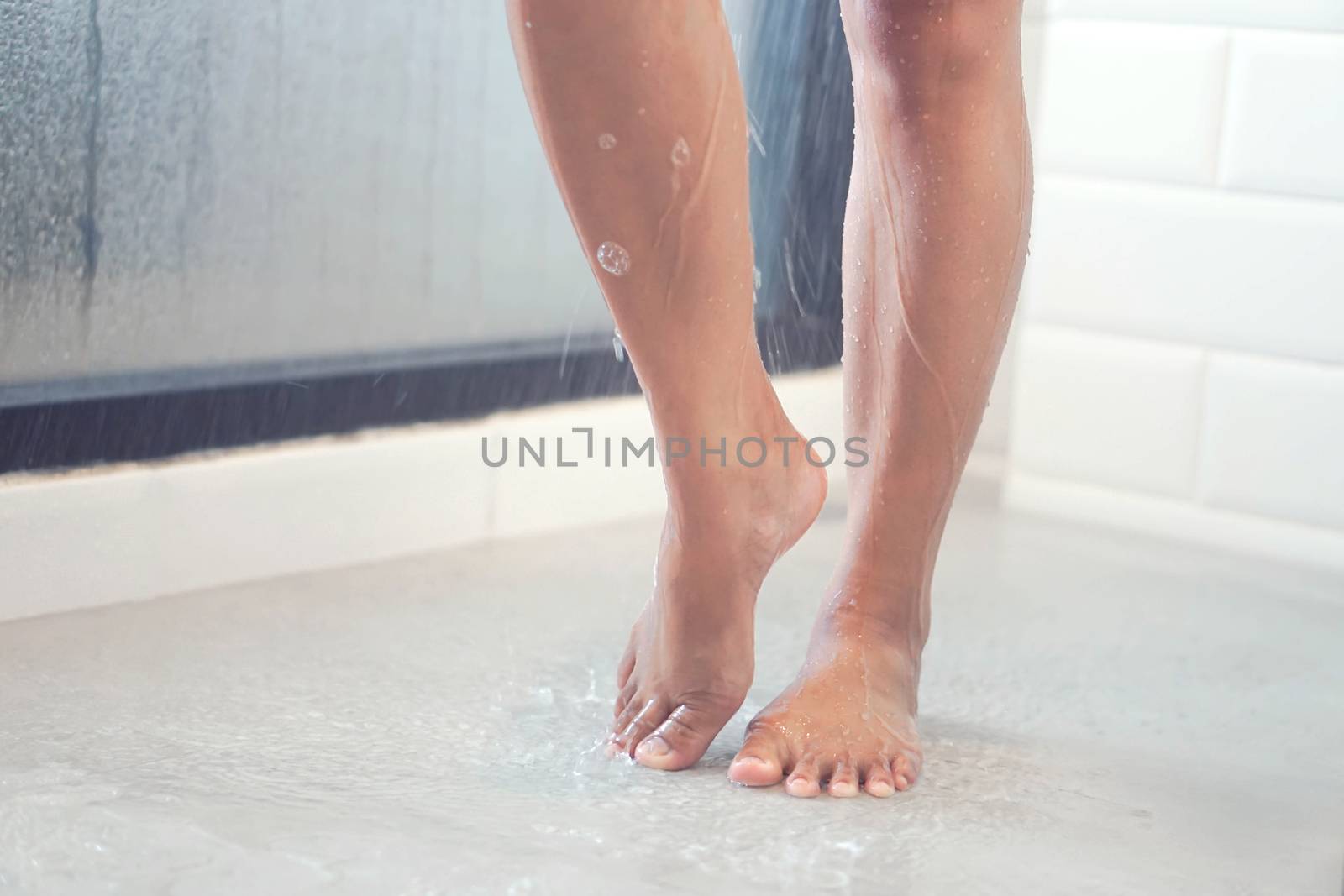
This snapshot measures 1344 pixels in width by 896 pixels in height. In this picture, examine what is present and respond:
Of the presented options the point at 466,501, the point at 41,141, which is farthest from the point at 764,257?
the point at 41,141

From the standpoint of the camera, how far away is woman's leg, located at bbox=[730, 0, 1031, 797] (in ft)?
3.04

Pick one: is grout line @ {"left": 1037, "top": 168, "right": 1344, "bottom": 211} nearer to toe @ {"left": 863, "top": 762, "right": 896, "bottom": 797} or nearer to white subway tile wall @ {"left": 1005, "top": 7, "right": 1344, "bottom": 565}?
white subway tile wall @ {"left": 1005, "top": 7, "right": 1344, "bottom": 565}

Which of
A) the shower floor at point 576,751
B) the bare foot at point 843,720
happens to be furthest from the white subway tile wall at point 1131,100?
the bare foot at point 843,720

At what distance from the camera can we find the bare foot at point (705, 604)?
0.92 meters

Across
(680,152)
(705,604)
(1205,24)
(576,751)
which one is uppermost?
(1205,24)

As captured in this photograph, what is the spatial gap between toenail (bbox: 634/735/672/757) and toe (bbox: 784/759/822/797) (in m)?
0.07

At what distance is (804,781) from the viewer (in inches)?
35.5

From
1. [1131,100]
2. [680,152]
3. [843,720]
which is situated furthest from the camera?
[1131,100]

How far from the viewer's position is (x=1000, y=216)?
0.96 metres

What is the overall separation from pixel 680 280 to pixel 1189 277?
104 centimetres

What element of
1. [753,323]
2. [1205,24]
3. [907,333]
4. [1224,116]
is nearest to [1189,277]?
[1224,116]

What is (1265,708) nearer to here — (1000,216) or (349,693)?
(1000,216)

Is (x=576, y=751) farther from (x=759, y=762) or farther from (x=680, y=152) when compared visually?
(x=680, y=152)

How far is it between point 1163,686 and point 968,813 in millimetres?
365
